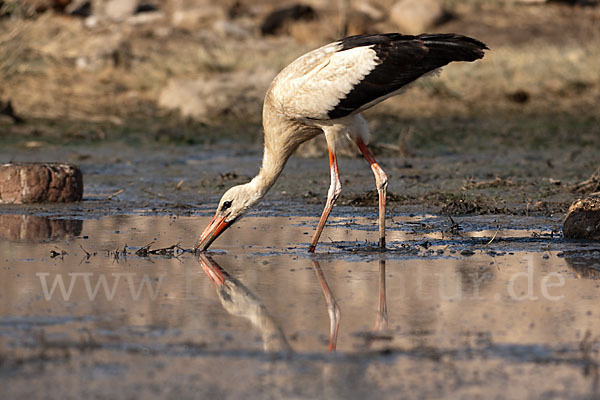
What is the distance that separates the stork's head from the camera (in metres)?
7.24

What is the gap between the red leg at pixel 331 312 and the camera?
4.64 m

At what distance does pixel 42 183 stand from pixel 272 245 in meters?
3.13

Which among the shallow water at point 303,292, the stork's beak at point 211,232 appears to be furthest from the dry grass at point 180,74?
the stork's beak at point 211,232

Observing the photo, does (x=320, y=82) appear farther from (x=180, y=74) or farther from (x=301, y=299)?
(x=180, y=74)

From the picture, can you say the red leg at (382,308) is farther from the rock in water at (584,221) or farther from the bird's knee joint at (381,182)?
the rock in water at (584,221)

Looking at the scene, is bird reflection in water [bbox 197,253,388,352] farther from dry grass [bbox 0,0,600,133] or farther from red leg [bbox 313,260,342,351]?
dry grass [bbox 0,0,600,133]

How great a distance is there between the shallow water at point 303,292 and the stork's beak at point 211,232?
0.36ft

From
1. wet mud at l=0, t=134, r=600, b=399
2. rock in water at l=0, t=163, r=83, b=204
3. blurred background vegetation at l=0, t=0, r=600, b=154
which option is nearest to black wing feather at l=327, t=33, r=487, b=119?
wet mud at l=0, t=134, r=600, b=399

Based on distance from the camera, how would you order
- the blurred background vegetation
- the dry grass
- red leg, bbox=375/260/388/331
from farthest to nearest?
the dry grass → the blurred background vegetation → red leg, bbox=375/260/388/331

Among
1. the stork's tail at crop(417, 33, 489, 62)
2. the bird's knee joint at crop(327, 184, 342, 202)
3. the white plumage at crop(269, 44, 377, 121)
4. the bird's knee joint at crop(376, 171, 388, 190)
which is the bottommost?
the bird's knee joint at crop(327, 184, 342, 202)

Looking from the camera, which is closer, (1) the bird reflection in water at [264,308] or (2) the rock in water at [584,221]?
(1) the bird reflection in water at [264,308]

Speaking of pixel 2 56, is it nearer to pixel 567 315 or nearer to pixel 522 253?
pixel 522 253

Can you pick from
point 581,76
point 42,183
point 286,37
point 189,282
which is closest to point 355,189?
point 42,183

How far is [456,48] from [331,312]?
2.82 meters
